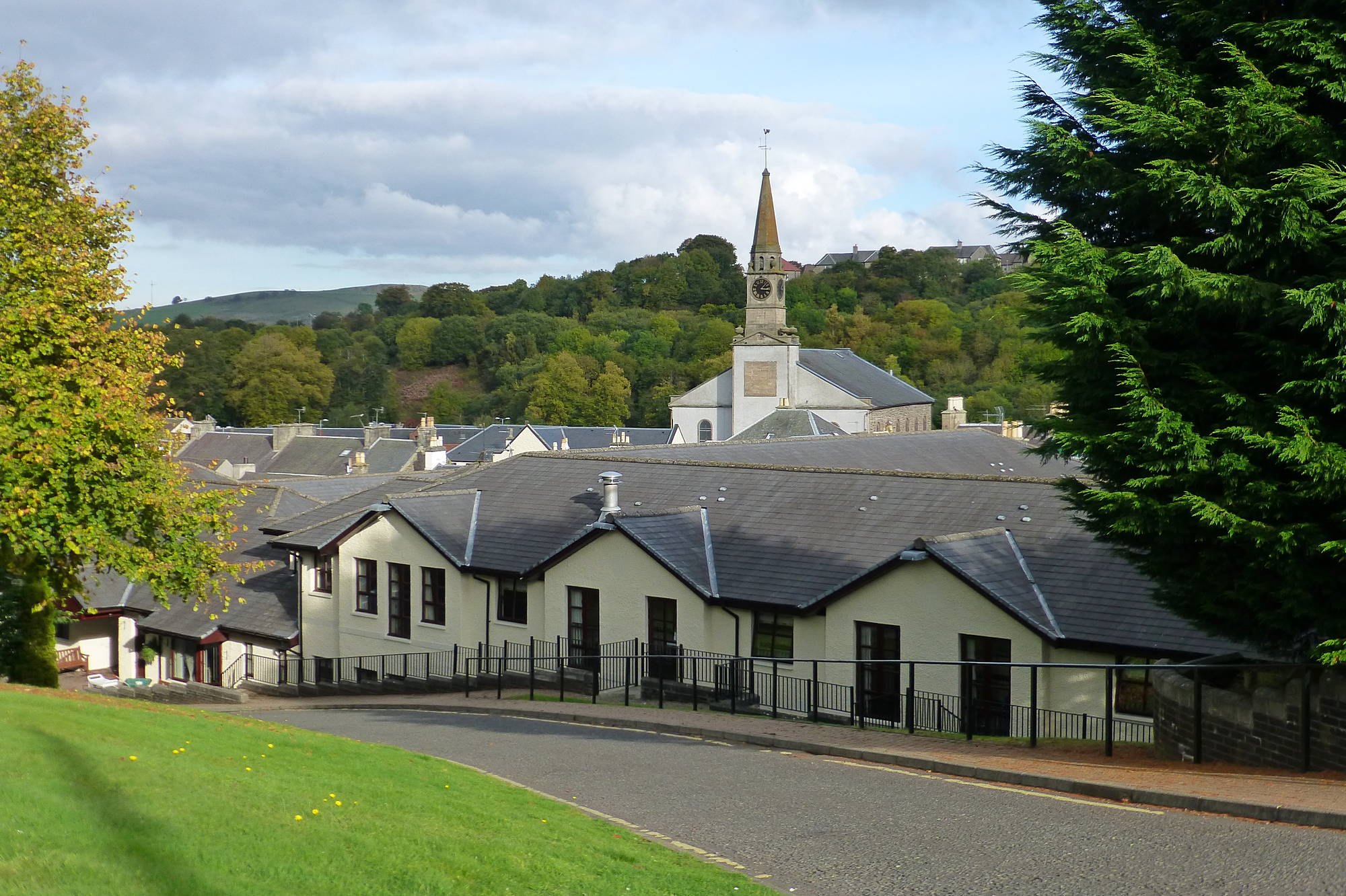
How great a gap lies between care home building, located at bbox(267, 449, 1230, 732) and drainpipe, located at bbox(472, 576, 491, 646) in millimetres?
38

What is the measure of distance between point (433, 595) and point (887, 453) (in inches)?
893

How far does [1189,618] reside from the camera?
12352 millimetres

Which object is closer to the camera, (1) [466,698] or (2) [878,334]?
(1) [466,698]

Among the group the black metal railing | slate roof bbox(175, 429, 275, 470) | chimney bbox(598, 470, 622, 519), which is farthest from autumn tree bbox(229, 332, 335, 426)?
chimney bbox(598, 470, 622, 519)

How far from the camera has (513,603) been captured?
28.5 meters

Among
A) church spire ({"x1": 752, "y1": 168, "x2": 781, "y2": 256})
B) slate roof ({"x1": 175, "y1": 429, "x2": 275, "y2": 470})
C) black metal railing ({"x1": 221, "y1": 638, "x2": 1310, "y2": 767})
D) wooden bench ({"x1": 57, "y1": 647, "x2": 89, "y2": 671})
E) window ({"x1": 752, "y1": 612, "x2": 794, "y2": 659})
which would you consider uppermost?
church spire ({"x1": 752, "y1": 168, "x2": 781, "y2": 256})

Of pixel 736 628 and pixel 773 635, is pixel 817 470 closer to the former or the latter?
pixel 736 628

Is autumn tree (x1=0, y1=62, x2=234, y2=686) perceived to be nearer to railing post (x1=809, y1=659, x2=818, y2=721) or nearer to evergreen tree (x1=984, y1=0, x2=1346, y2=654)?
railing post (x1=809, y1=659, x2=818, y2=721)

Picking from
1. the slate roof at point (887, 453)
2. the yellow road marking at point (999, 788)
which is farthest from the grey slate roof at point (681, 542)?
the slate roof at point (887, 453)

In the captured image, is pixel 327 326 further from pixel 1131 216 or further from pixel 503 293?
pixel 1131 216

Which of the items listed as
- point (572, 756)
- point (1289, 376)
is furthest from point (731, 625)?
point (1289, 376)

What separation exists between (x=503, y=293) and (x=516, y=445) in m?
118

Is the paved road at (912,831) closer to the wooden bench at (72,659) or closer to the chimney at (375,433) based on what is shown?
the wooden bench at (72,659)

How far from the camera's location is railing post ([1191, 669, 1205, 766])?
39.0ft
